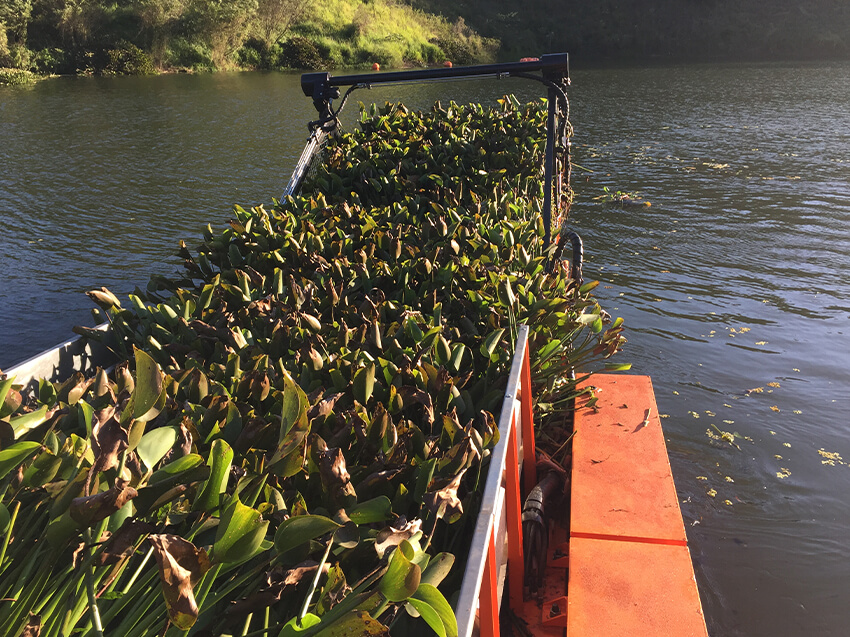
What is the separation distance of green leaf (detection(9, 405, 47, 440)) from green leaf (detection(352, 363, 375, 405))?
0.76 meters

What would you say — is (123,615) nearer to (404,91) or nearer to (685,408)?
(685,408)

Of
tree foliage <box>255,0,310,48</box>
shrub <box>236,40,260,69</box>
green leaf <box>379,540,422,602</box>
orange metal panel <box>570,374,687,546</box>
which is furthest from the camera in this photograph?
tree foliage <box>255,0,310,48</box>

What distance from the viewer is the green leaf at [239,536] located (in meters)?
1.06

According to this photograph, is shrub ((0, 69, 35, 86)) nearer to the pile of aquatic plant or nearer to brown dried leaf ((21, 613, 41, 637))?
the pile of aquatic plant

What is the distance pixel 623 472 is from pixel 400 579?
1.76 metres

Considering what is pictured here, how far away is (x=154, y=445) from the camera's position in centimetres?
124

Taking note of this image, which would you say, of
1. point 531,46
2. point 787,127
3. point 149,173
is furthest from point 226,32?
point 787,127

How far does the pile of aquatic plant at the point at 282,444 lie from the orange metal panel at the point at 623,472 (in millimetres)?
265

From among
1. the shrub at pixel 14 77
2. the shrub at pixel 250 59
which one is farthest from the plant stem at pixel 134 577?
the shrub at pixel 250 59

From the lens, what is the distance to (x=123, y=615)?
116 cm

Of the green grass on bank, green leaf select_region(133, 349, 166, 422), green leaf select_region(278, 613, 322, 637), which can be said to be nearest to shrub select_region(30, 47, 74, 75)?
the green grass on bank

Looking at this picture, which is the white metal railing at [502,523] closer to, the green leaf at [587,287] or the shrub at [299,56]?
the green leaf at [587,287]

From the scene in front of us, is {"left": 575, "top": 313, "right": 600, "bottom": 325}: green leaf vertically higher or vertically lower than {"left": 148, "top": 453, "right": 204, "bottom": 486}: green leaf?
lower

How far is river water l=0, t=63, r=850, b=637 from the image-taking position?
3.39 m
